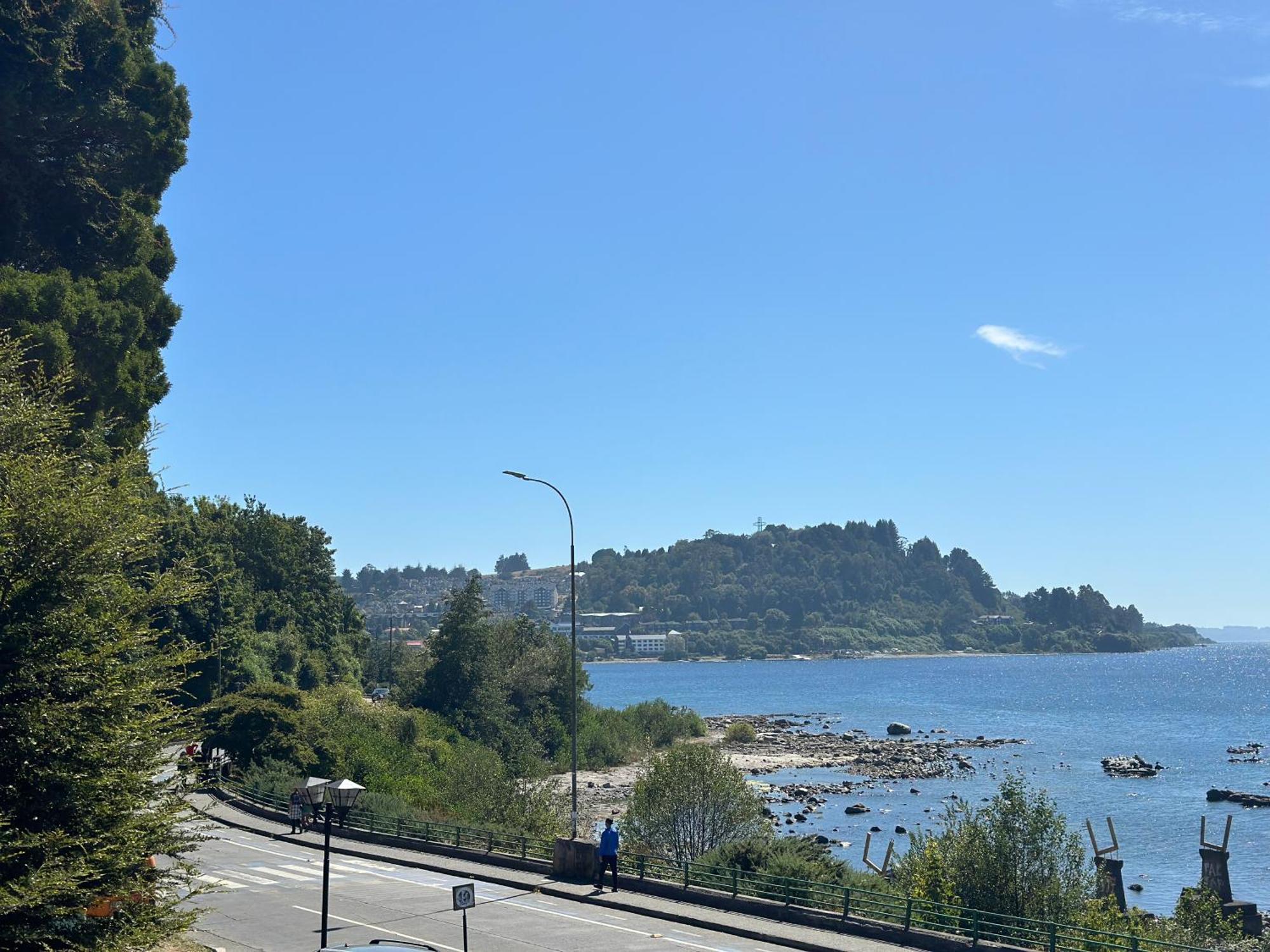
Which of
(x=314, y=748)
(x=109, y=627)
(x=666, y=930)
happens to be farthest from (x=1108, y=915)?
(x=314, y=748)

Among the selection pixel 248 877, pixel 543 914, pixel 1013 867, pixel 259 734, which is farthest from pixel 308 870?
Result: pixel 259 734

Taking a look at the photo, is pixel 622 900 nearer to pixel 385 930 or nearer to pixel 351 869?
pixel 385 930

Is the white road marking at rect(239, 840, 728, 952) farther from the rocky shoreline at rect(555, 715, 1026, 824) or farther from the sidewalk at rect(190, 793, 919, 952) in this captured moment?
the rocky shoreline at rect(555, 715, 1026, 824)

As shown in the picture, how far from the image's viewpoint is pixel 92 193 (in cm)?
3350

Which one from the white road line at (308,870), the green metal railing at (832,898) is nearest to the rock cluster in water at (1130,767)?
the green metal railing at (832,898)

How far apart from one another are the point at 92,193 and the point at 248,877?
808 inches

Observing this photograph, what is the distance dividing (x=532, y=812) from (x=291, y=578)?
53618mm

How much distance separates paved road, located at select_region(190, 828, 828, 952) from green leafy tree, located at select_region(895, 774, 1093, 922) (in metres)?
10.6

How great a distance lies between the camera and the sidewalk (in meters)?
21.8

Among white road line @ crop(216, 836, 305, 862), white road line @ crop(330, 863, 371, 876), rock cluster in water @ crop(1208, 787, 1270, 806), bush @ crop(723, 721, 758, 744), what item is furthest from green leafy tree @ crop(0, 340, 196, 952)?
bush @ crop(723, 721, 758, 744)

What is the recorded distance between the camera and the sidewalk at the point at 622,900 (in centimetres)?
2178

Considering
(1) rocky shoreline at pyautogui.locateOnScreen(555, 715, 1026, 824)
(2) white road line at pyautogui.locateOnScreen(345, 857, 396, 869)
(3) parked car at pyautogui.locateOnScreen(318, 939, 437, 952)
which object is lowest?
(1) rocky shoreline at pyautogui.locateOnScreen(555, 715, 1026, 824)

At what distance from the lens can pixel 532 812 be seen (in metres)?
48.2

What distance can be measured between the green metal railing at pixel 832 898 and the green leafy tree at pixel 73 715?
1375 cm
